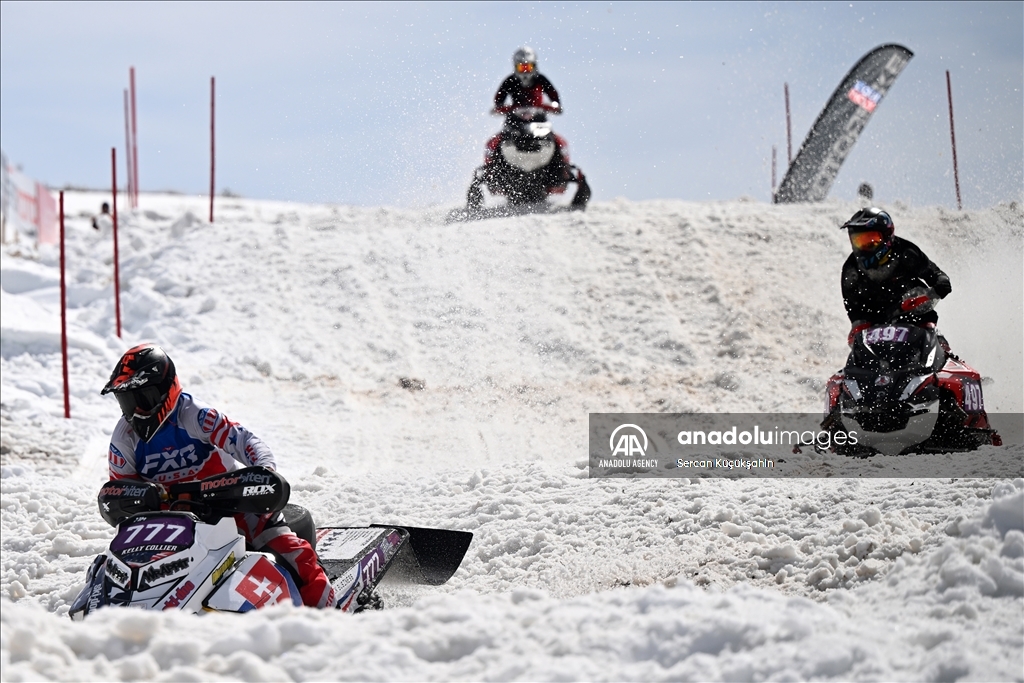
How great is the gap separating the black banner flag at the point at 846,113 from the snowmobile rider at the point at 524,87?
474 centimetres

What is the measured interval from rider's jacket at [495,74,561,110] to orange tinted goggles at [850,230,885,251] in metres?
8.70

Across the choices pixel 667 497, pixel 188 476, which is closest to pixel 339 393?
pixel 667 497

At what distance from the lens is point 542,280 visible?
49.0 feet

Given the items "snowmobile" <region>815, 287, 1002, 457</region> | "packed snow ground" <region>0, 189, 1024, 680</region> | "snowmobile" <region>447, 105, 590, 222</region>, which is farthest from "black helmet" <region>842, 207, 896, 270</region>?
"snowmobile" <region>447, 105, 590, 222</region>

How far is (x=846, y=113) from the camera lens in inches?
665

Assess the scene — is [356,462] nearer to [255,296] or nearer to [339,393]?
[339,393]

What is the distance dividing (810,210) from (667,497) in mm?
11891

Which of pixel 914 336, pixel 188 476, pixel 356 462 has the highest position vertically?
pixel 914 336

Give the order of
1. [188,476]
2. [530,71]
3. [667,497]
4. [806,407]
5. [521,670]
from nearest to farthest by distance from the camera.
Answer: [521,670] < [188,476] < [667,497] < [806,407] < [530,71]

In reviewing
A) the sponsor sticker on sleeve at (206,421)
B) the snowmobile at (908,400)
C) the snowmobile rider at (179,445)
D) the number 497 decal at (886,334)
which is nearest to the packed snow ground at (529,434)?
the snowmobile at (908,400)

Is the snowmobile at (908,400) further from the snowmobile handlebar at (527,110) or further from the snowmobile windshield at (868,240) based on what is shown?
the snowmobile handlebar at (527,110)

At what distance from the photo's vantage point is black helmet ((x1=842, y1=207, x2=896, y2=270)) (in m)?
8.07

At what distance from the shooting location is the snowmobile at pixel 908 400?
7.39 meters

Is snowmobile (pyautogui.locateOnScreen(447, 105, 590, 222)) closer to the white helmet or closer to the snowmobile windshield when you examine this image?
the white helmet
